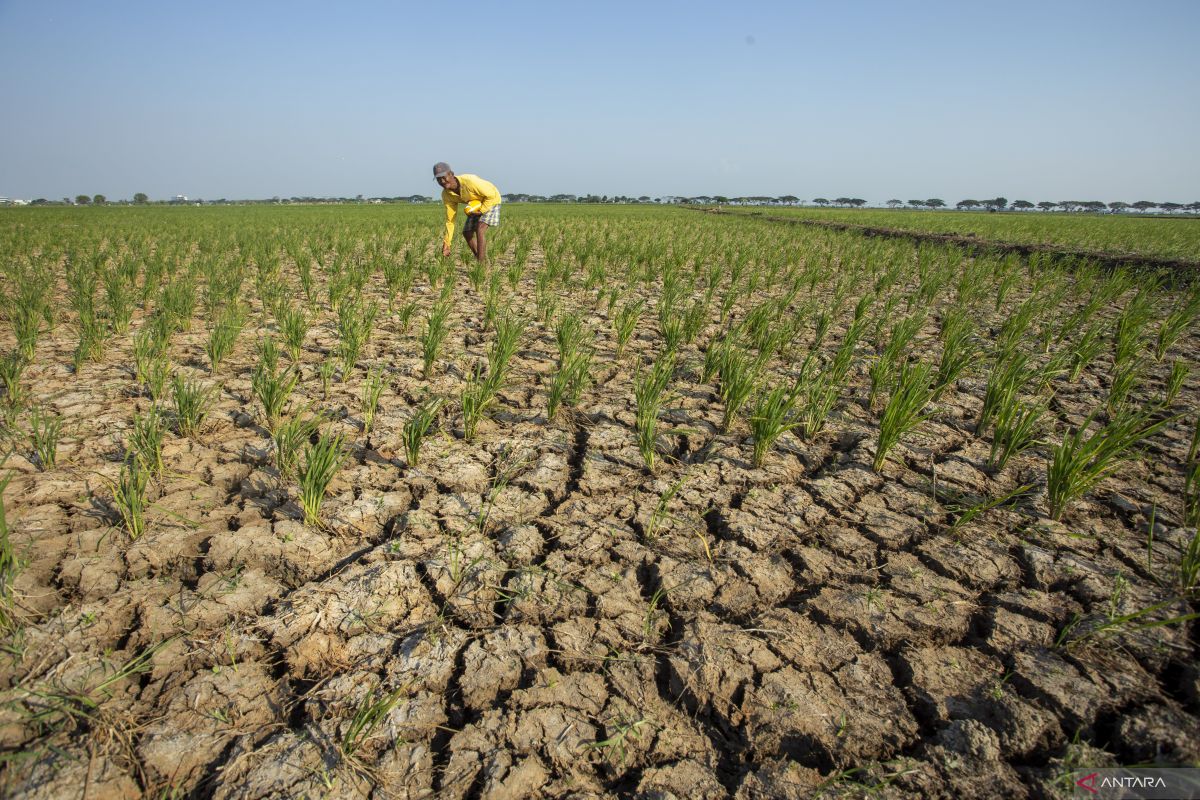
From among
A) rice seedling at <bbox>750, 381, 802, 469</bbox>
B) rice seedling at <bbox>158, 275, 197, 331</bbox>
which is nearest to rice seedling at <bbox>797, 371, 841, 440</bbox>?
rice seedling at <bbox>750, 381, 802, 469</bbox>

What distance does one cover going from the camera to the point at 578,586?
5.36ft

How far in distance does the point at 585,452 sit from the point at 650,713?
1.25 m

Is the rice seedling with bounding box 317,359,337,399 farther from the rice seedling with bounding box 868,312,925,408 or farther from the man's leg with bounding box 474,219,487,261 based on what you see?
the man's leg with bounding box 474,219,487,261

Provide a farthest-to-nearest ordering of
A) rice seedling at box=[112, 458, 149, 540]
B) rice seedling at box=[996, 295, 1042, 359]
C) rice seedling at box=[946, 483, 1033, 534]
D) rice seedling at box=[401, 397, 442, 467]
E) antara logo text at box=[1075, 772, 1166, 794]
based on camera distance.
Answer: rice seedling at box=[996, 295, 1042, 359] < rice seedling at box=[401, 397, 442, 467] < rice seedling at box=[946, 483, 1033, 534] < rice seedling at box=[112, 458, 149, 540] < antara logo text at box=[1075, 772, 1166, 794]

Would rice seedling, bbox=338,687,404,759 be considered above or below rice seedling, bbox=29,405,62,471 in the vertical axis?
below

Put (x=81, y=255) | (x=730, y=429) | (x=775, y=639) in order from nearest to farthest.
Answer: (x=775, y=639) → (x=730, y=429) → (x=81, y=255)

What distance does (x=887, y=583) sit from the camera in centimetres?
167

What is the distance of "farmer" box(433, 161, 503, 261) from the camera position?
5.55 m

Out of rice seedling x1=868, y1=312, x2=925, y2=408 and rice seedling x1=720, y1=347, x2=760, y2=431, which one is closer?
rice seedling x1=720, y1=347, x2=760, y2=431

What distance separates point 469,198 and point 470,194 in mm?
47

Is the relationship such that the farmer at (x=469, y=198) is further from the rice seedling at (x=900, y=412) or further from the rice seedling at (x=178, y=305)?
the rice seedling at (x=900, y=412)

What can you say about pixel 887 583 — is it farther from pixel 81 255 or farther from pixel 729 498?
pixel 81 255

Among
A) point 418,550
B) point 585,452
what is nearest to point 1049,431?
point 585,452

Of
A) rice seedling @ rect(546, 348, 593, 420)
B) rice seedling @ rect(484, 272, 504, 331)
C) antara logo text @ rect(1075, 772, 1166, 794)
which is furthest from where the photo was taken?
rice seedling @ rect(484, 272, 504, 331)
